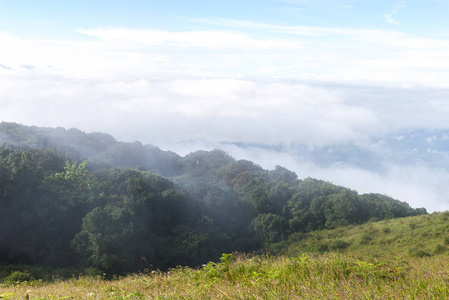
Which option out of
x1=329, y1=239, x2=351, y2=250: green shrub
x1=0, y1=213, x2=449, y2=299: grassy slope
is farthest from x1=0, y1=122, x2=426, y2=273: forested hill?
x1=0, y1=213, x2=449, y2=299: grassy slope

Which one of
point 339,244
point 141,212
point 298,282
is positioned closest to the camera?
point 298,282

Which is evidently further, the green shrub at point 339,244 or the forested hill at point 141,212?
the green shrub at point 339,244

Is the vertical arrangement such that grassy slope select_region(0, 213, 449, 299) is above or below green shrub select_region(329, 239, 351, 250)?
above

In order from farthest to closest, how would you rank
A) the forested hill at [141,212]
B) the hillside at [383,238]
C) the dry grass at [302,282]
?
the forested hill at [141,212]
the hillside at [383,238]
the dry grass at [302,282]

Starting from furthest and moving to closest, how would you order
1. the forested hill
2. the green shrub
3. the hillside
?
the green shrub < the forested hill < the hillside

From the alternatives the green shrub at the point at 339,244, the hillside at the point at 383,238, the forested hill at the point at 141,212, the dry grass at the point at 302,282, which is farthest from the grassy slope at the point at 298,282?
the green shrub at the point at 339,244

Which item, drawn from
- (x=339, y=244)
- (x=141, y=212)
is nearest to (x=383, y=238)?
(x=339, y=244)

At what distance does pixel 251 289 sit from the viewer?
463 cm

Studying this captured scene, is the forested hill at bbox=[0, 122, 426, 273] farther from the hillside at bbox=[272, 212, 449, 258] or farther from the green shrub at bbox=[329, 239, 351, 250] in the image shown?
the green shrub at bbox=[329, 239, 351, 250]

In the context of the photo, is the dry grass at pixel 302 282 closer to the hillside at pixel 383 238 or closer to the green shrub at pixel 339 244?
the hillside at pixel 383 238

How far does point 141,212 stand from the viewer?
25.9 m

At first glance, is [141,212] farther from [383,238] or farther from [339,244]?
[383,238]

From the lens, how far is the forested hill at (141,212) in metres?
22.1

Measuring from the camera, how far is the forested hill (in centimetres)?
2214
